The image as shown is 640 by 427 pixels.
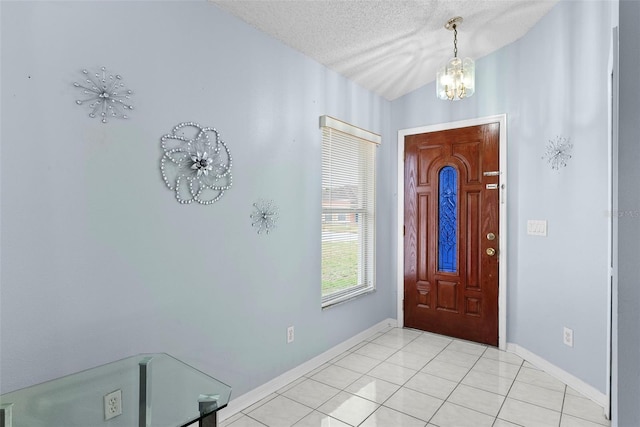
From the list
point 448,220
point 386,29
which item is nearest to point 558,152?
point 448,220

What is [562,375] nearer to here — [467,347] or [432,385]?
[467,347]

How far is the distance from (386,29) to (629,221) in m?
2.27

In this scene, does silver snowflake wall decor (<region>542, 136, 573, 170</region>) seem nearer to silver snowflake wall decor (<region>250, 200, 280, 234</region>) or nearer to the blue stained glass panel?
the blue stained glass panel

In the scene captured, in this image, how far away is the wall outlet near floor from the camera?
2553mm

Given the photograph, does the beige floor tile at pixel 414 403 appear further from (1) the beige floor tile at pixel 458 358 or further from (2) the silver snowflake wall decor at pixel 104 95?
(2) the silver snowflake wall decor at pixel 104 95

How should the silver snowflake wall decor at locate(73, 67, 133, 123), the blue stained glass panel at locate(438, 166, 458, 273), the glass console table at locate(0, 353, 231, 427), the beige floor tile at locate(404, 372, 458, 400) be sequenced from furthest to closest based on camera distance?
1. the blue stained glass panel at locate(438, 166, 458, 273)
2. the beige floor tile at locate(404, 372, 458, 400)
3. the silver snowflake wall decor at locate(73, 67, 133, 123)
4. the glass console table at locate(0, 353, 231, 427)

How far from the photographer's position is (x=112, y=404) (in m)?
1.36

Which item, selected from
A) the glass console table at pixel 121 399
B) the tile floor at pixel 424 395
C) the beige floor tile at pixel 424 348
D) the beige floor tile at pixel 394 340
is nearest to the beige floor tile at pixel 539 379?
the tile floor at pixel 424 395

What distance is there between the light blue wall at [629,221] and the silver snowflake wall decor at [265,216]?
1.92 meters


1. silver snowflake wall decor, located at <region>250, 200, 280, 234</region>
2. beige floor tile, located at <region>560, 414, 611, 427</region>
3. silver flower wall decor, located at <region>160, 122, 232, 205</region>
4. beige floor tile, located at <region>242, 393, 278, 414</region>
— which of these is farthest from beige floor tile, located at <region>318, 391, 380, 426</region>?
silver flower wall decor, located at <region>160, 122, 232, 205</region>

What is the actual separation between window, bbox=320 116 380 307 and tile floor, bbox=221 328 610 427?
651 mm

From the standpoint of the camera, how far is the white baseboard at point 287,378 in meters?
2.20

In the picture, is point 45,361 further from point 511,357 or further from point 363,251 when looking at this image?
point 511,357

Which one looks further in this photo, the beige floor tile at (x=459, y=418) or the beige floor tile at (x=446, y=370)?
the beige floor tile at (x=446, y=370)
